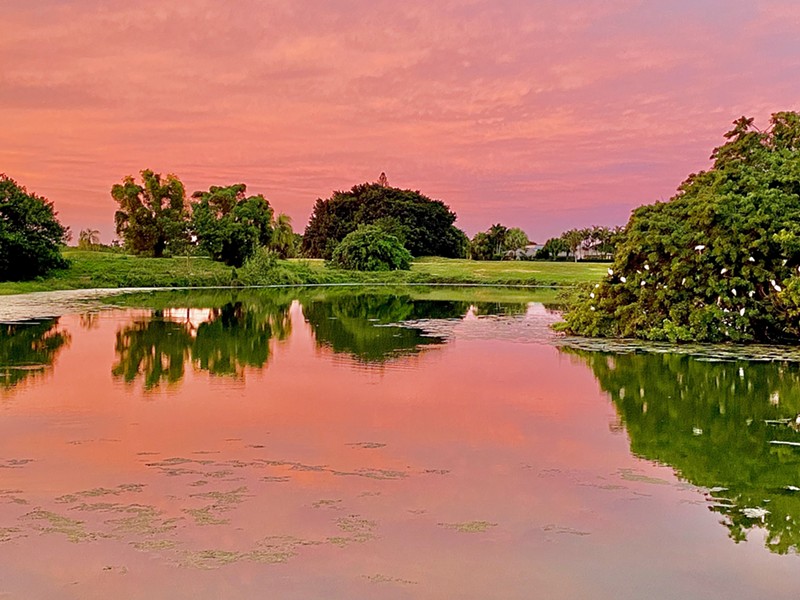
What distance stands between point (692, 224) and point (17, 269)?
110ft

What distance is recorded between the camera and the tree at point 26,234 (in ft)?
135

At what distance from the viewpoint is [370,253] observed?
6500 cm

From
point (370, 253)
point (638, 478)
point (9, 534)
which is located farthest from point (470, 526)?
point (370, 253)

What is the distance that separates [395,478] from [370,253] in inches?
2252

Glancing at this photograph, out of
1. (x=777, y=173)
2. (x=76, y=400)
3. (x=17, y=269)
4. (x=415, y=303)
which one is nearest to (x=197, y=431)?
(x=76, y=400)

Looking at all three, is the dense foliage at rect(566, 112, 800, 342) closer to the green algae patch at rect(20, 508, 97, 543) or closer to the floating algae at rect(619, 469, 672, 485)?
the floating algae at rect(619, 469, 672, 485)

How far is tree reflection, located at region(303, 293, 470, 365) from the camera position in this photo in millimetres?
18906

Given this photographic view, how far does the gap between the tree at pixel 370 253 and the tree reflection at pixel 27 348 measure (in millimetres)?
40561

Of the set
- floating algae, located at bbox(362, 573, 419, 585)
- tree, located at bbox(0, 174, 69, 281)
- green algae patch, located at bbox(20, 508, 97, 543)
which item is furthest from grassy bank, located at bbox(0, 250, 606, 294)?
floating algae, located at bbox(362, 573, 419, 585)

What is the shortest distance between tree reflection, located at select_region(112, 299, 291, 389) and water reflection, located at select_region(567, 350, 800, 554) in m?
6.83

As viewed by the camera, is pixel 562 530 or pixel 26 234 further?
pixel 26 234

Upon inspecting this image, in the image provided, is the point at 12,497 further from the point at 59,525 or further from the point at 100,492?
the point at 59,525

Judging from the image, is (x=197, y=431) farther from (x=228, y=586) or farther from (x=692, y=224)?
(x=692, y=224)

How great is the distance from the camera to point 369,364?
16391 mm
